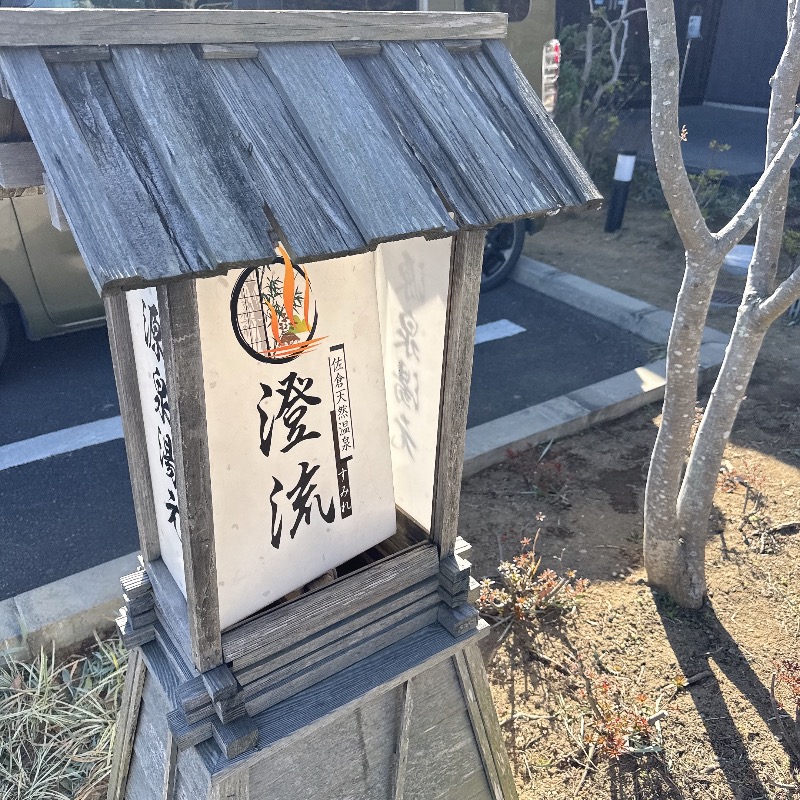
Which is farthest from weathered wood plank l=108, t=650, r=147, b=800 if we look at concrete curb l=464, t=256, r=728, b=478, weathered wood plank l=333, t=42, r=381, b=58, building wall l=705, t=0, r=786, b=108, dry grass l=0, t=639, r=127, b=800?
building wall l=705, t=0, r=786, b=108

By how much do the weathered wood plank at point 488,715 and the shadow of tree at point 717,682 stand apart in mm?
928

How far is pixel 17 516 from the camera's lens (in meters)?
3.97

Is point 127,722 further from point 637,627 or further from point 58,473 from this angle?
point 58,473

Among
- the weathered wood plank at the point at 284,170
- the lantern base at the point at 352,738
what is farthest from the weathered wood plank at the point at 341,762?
the weathered wood plank at the point at 284,170

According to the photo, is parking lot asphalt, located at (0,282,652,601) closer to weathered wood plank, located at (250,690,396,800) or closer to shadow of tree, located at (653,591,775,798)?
shadow of tree, located at (653,591,775,798)

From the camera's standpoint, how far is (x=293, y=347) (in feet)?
5.59

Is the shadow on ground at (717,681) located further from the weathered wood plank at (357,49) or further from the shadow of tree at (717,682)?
the weathered wood plank at (357,49)

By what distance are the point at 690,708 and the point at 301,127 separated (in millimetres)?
2831

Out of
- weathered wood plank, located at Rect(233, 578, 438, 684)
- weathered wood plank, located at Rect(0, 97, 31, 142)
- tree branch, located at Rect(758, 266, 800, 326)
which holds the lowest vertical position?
weathered wood plank, located at Rect(233, 578, 438, 684)

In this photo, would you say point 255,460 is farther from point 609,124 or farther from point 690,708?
point 609,124

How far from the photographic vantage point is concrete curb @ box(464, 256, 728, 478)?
14.7ft

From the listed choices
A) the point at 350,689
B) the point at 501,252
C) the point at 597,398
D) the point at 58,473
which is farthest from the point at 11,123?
the point at 501,252

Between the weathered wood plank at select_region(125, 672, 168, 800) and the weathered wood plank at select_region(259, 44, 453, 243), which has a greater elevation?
the weathered wood plank at select_region(259, 44, 453, 243)

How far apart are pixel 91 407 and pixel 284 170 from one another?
4298mm
